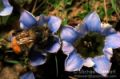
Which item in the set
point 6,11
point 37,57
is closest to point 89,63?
point 37,57

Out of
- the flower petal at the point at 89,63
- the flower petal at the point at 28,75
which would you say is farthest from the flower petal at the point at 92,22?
the flower petal at the point at 28,75

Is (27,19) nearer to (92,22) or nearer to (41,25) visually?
(41,25)

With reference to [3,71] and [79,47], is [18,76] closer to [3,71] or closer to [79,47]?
[3,71]

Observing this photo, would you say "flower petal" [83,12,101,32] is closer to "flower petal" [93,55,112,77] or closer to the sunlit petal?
"flower petal" [93,55,112,77]

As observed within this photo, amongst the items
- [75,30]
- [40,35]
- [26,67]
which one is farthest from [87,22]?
[26,67]

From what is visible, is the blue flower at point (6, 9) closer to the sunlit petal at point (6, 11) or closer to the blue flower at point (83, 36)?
the sunlit petal at point (6, 11)

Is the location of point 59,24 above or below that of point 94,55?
above
